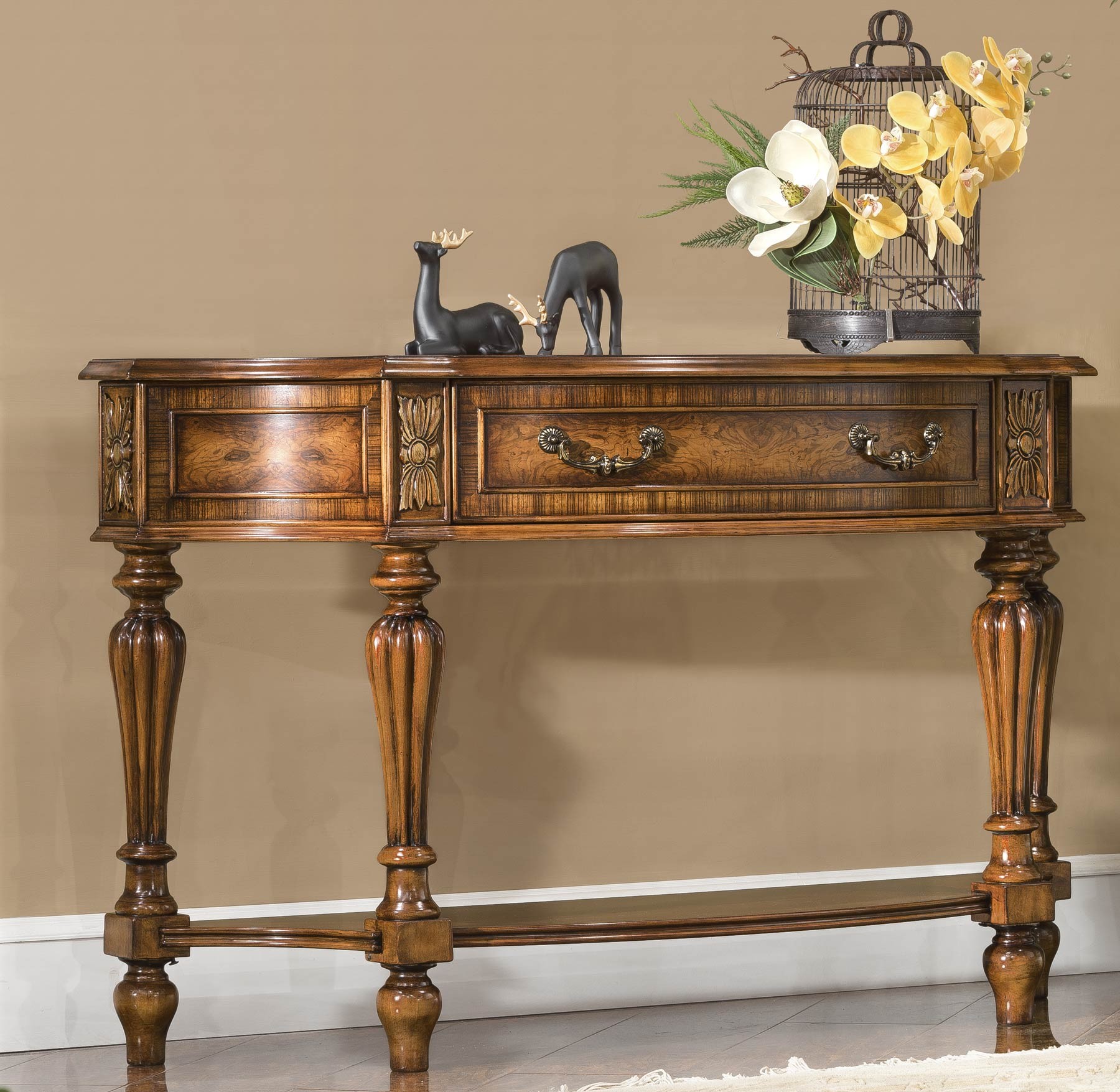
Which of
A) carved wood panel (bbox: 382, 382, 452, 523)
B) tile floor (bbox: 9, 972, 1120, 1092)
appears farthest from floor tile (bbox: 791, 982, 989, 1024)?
carved wood panel (bbox: 382, 382, 452, 523)

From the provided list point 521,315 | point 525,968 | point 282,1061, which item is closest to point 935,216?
point 521,315

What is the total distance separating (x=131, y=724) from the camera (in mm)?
2064

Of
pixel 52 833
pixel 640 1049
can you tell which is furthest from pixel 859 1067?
pixel 52 833

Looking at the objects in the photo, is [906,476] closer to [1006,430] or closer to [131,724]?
[1006,430]

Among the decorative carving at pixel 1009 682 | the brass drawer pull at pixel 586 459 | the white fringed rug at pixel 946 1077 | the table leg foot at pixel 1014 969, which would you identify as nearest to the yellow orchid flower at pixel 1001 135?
the decorative carving at pixel 1009 682

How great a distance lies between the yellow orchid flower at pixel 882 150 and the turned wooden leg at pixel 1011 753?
49 centimetres

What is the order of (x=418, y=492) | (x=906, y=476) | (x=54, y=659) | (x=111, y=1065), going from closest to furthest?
(x=418, y=492) → (x=906, y=476) → (x=111, y=1065) → (x=54, y=659)

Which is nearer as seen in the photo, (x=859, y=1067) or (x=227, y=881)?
(x=859, y=1067)

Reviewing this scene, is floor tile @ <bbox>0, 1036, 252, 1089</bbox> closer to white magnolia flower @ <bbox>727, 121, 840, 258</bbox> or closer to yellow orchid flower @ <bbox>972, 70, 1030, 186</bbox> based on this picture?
white magnolia flower @ <bbox>727, 121, 840, 258</bbox>

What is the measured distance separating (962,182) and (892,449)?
360 millimetres

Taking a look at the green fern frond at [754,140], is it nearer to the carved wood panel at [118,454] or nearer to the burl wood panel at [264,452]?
the burl wood panel at [264,452]

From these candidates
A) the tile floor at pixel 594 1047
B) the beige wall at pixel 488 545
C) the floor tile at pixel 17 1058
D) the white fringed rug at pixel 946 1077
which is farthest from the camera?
the beige wall at pixel 488 545

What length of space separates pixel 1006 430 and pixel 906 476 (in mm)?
149

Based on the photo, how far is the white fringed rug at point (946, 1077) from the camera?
1.85 metres
